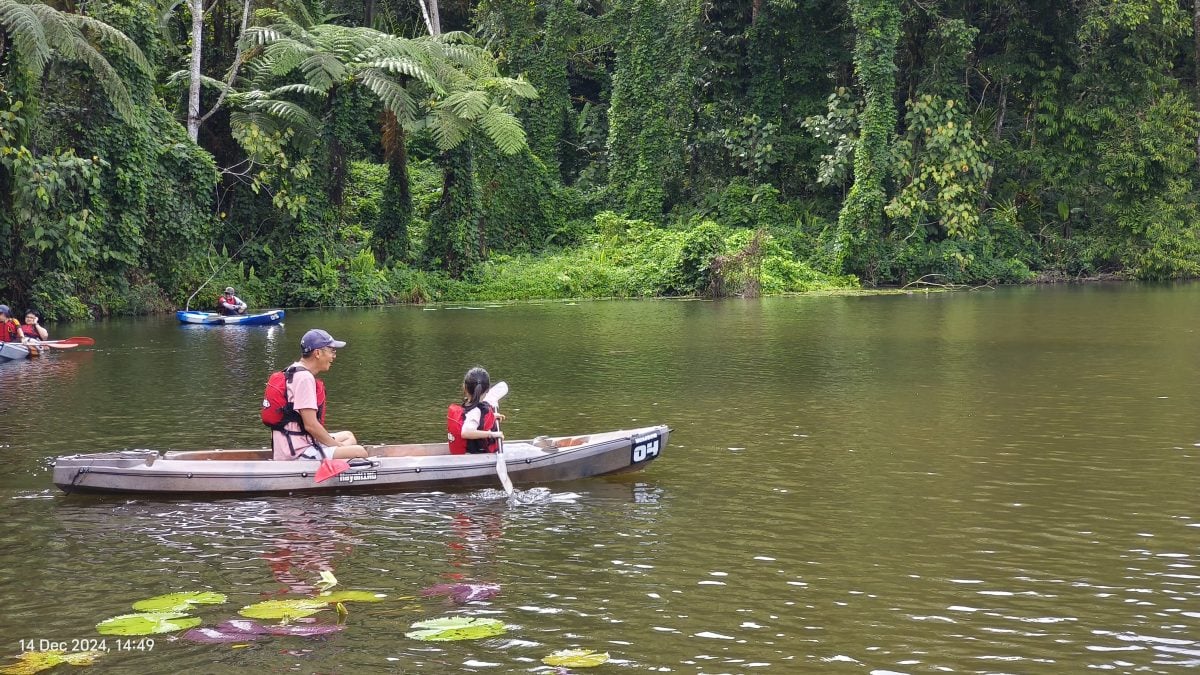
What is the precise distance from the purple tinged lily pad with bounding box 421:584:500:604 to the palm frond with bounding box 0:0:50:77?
19468 millimetres

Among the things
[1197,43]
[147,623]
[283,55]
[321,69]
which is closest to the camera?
[147,623]

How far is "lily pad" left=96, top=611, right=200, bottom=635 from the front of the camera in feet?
22.4

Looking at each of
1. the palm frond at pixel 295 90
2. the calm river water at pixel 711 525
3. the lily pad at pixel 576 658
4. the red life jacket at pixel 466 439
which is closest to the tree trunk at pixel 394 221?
the palm frond at pixel 295 90

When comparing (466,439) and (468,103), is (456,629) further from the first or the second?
(468,103)

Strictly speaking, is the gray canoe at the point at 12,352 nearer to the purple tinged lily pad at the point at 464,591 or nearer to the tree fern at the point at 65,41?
the tree fern at the point at 65,41

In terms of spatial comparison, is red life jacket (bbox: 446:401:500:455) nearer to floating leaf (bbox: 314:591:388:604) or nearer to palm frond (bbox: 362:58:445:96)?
floating leaf (bbox: 314:591:388:604)

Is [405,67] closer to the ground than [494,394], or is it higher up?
higher up

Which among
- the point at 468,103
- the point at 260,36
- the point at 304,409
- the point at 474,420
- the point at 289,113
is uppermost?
the point at 260,36

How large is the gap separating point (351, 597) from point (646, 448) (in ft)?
12.5

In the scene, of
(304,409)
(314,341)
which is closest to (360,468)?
(304,409)

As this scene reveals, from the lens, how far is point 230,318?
2733 centimetres

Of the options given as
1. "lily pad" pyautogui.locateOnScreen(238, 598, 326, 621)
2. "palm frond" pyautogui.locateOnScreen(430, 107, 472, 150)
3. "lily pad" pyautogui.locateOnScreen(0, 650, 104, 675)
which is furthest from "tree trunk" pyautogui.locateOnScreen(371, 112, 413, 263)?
"lily pad" pyautogui.locateOnScreen(0, 650, 104, 675)

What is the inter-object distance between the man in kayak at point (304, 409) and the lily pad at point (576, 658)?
4.43 m

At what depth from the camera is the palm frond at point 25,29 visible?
23.2 metres
